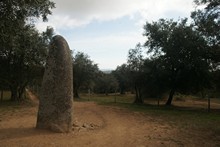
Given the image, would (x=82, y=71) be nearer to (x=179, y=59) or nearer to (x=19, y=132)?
(x=179, y=59)

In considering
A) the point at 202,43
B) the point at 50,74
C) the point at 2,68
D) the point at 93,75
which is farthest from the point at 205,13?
the point at 93,75

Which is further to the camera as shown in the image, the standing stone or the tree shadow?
the standing stone

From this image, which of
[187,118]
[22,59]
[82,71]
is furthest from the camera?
[82,71]

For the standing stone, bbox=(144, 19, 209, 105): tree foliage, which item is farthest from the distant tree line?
the standing stone

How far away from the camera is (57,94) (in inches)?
521

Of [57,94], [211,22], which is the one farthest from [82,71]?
[57,94]

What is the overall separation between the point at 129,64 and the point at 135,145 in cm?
2989

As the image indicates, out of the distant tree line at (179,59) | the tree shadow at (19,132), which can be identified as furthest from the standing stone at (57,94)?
the distant tree line at (179,59)

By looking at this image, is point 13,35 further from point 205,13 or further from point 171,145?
point 205,13

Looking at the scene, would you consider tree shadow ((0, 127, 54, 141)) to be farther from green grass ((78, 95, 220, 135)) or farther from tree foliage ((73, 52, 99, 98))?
tree foliage ((73, 52, 99, 98))

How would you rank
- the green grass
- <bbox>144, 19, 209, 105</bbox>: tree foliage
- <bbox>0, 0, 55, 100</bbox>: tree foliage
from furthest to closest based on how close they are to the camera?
<bbox>144, 19, 209, 105</bbox>: tree foliage, <bbox>0, 0, 55, 100</bbox>: tree foliage, the green grass

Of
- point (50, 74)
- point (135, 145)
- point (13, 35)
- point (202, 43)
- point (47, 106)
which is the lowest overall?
point (135, 145)

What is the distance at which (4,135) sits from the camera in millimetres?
12289

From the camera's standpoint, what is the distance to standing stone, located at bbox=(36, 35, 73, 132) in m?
13.1
